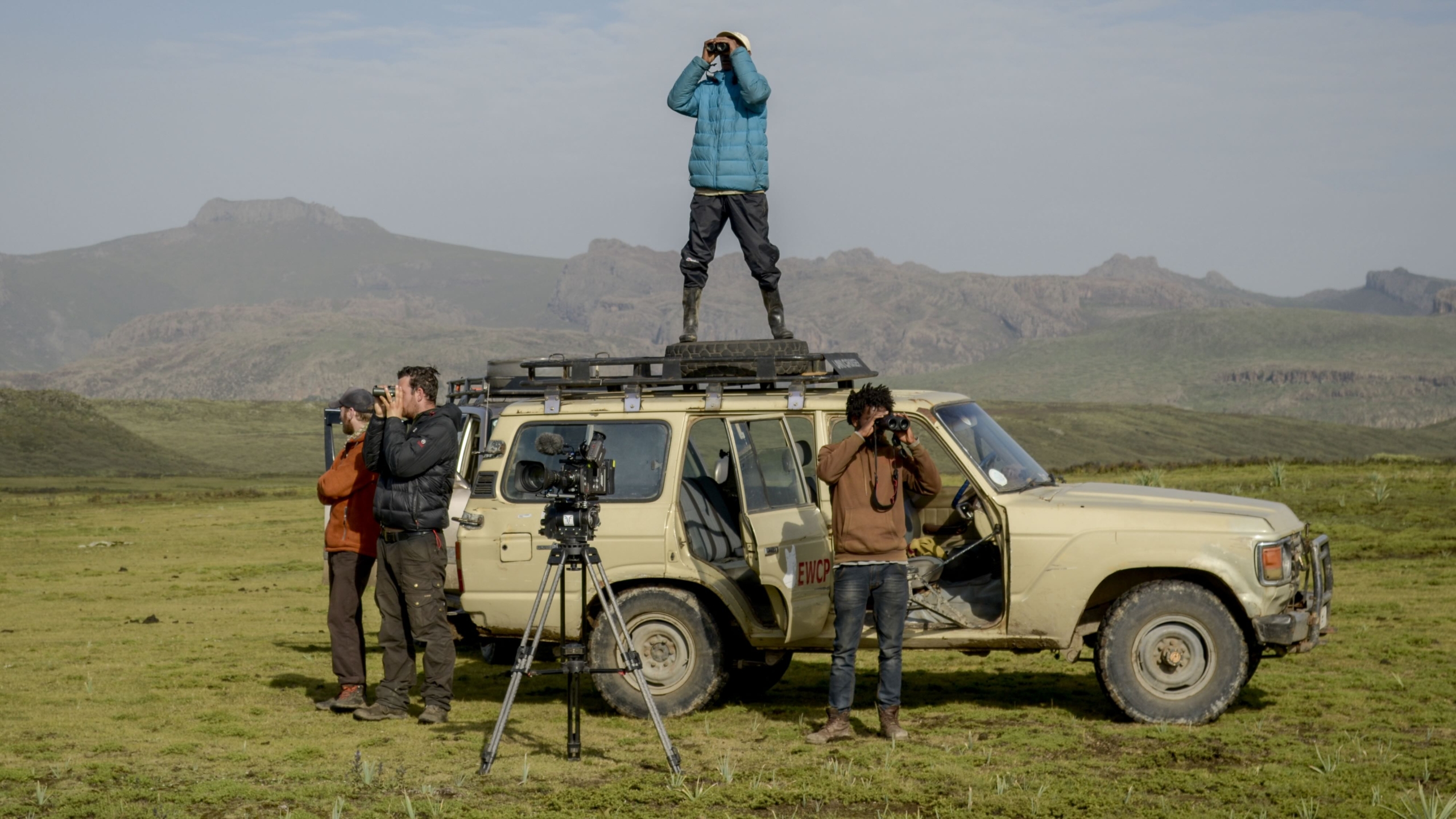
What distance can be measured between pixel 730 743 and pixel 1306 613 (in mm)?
3661

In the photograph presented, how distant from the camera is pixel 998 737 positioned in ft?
29.7

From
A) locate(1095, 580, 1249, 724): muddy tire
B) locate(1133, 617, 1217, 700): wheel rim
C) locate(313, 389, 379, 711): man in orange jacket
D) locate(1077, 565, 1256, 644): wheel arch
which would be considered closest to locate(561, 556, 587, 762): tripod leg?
locate(313, 389, 379, 711): man in orange jacket

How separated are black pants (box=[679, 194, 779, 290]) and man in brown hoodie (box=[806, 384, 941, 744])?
244 cm

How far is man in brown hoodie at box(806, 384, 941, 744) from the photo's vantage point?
868cm

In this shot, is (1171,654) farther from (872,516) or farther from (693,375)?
(693,375)

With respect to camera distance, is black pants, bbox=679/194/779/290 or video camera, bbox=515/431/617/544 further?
black pants, bbox=679/194/779/290

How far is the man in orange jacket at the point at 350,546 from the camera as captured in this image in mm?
10102

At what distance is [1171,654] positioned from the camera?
29.8 ft

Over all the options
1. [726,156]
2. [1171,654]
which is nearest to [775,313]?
[726,156]

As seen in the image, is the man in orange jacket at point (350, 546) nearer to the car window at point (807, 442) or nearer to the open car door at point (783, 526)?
the open car door at point (783, 526)

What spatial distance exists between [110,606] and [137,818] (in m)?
12.4

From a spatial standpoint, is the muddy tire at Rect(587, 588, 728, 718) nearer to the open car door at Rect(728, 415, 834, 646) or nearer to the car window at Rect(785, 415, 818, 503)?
the open car door at Rect(728, 415, 834, 646)

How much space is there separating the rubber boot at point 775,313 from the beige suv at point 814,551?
105cm

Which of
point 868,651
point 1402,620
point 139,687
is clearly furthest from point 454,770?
point 1402,620
